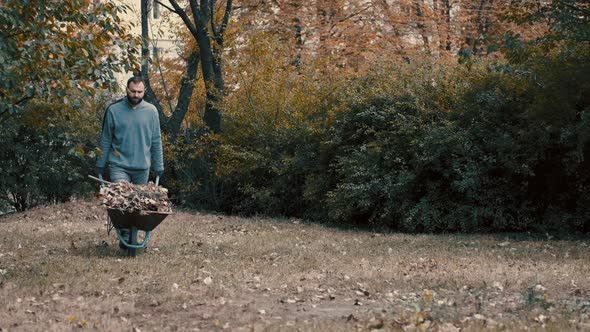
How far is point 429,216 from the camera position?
15469 mm

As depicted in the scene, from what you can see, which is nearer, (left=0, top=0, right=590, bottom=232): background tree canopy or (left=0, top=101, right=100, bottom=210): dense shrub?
(left=0, top=0, right=590, bottom=232): background tree canopy

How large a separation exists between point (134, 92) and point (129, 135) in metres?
0.58

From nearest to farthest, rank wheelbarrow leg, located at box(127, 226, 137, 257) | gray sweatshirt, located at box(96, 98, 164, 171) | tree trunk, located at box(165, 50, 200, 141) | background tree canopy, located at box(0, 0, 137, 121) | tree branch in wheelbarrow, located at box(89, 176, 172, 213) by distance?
background tree canopy, located at box(0, 0, 137, 121) → tree branch in wheelbarrow, located at box(89, 176, 172, 213) → wheelbarrow leg, located at box(127, 226, 137, 257) → gray sweatshirt, located at box(96, 98, 164, 171) → tree trunk, located at box(165, 50, 200, 141)

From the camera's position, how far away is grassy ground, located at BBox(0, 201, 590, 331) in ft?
24.5

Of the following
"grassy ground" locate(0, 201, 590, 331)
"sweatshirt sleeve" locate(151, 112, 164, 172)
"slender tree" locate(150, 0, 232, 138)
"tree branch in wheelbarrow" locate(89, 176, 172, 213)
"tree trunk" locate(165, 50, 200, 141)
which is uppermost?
"slender tree" locate(150, 0, 232, 138)

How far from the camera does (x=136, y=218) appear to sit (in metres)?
10.8

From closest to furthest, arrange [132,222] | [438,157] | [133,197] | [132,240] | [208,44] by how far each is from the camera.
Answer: [133,197] → [132,222] → [132,240] → [438,157] → [208,44]

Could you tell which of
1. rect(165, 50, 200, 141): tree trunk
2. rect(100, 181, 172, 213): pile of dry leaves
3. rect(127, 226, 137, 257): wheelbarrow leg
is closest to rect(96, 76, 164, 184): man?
rect(100, 181, 172, 213): pile of dry leaves

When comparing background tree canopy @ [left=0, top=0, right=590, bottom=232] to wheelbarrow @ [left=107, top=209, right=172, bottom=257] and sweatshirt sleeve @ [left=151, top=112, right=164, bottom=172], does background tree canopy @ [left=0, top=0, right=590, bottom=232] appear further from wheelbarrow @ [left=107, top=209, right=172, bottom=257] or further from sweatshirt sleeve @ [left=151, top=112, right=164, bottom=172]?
wheelbarrow @ [left=107, top=209, right=172, bottom=257]

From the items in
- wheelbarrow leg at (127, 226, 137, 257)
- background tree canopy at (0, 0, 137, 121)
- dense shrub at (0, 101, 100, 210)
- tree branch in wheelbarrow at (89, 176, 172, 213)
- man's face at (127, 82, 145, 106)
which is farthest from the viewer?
dense shrub at (0, 101, 100, 210)

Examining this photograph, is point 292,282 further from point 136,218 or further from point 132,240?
point 132,240

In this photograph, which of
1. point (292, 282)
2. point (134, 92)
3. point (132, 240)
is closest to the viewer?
point (292, 282)

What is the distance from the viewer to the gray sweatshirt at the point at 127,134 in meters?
11.6

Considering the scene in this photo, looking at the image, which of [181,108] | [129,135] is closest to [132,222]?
[129,135]
